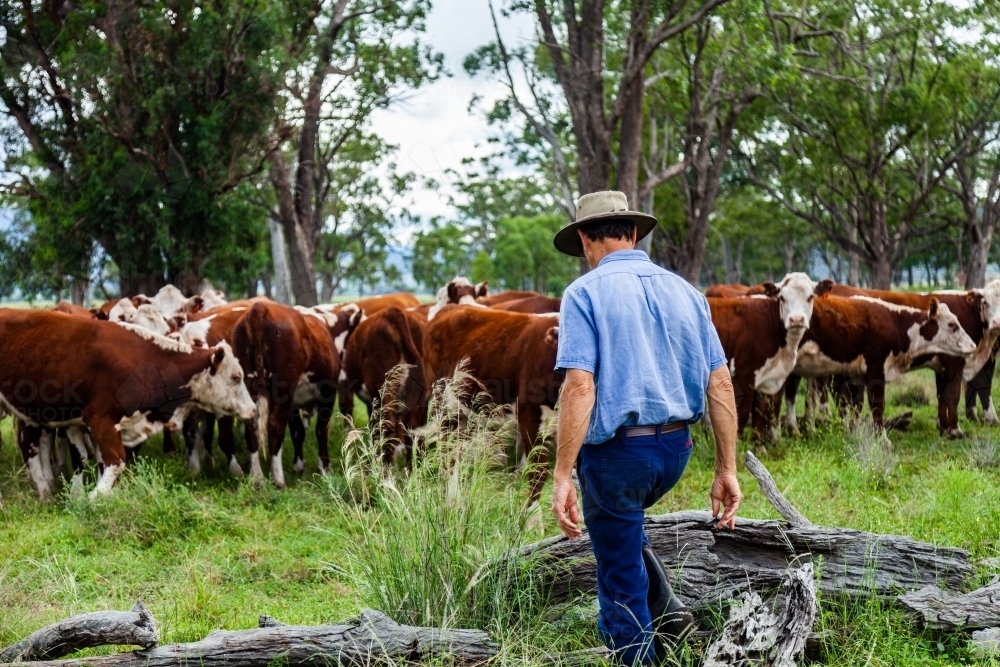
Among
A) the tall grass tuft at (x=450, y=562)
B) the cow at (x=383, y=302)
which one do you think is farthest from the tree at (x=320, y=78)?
the tall grass tuft at (x=450, y=562)

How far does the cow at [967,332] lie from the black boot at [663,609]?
8241 mm

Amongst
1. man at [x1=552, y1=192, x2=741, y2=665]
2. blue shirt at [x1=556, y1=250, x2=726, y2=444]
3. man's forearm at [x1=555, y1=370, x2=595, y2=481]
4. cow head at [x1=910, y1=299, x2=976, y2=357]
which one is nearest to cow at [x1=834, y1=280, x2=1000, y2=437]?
cow head at [x1=910, y1=299, x2=976, y2=357]

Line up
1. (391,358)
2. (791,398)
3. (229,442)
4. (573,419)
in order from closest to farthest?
(573,419)
(391,358)
(229,442)
(791,398)

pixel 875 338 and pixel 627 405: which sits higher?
pixel 627 405

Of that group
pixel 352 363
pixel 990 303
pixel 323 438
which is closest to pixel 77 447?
pixel 323 438

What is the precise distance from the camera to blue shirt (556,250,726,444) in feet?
13.4

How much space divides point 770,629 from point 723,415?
97 centimetres

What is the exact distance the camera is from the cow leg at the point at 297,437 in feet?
37.2

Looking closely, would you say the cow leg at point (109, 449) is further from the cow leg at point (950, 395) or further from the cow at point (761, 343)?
the cow leg at point (950, 395)

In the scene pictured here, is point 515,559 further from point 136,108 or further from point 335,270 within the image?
point 335,270

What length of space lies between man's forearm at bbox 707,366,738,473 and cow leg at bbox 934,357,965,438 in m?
8.15

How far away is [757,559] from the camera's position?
524cm

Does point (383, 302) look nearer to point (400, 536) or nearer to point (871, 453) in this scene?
point (871, 453)

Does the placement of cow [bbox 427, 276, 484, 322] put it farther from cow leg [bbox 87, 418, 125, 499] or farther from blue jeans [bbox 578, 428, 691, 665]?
blue jeans [bbox 578, 428, 691, 665]
